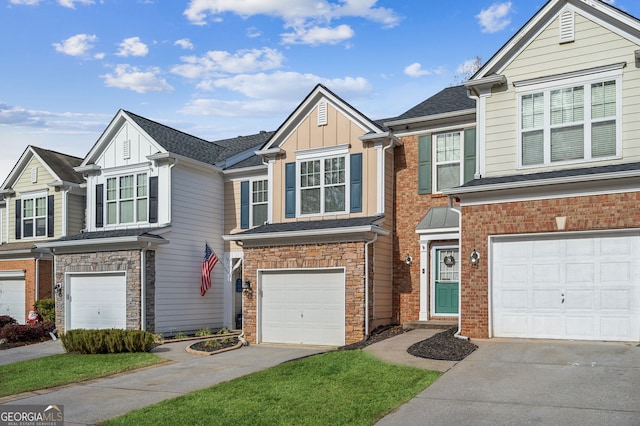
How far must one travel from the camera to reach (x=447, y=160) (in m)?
18.0

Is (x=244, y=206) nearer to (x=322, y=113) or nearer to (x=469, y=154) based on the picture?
(x=322, y=113)

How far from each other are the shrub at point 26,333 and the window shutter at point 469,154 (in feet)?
49.4

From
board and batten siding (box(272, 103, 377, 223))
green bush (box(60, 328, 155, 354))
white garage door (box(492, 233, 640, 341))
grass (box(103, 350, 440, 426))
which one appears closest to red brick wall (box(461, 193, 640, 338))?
white garage door (box(492, 233, 640, 341))

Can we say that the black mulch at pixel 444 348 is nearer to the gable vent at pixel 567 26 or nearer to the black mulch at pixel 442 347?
the black mulch at pixel 442 347

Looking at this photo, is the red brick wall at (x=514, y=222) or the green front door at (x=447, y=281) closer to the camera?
the red brick wall at (x=514, y=222)

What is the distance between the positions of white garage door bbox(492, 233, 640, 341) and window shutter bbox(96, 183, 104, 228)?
14.3 m

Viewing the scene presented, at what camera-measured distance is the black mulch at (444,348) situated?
1275 cm

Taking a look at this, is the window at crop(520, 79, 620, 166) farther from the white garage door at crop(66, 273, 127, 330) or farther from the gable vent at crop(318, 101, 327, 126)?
the white garage door at crop(66, 273, 127, 330)

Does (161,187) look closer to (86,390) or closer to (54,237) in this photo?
(54,237)

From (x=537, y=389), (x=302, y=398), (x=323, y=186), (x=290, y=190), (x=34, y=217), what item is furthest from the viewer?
(x=34, y=217)

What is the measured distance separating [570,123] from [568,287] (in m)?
3.85

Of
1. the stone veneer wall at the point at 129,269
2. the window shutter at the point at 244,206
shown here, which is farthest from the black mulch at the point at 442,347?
the window shutter at the point at 244,206

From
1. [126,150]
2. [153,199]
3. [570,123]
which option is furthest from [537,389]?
[126,150]

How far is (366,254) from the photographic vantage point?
16891mm
